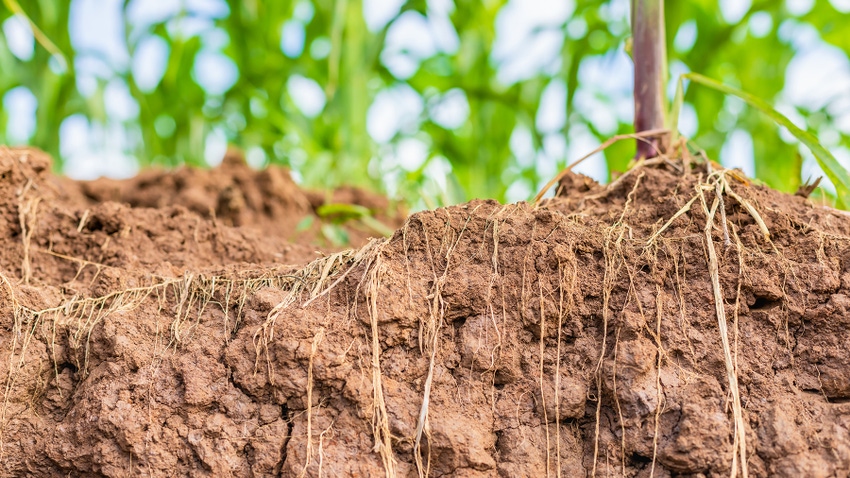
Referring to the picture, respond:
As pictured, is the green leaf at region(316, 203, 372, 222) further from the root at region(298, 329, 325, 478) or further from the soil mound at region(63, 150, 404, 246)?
the root at region(298, 329, 325, 478)

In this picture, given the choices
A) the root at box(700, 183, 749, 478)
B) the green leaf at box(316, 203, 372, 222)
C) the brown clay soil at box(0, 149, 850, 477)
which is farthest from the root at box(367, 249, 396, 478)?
the green leaf at box(316, 203, 372, 222)

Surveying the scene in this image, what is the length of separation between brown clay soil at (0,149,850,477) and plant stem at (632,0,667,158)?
38cm

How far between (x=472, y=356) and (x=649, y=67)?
991mm

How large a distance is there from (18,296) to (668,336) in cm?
124

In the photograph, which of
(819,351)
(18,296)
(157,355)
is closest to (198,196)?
(18,296)

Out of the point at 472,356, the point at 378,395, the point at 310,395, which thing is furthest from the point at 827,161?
the point at 310,395

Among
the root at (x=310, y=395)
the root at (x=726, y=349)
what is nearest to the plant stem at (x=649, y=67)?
the root at (x=726, y=349)

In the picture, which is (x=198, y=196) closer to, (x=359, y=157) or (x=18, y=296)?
(x=18, y=296)

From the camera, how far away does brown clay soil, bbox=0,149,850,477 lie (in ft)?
3.87

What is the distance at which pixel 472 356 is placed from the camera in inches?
49.3

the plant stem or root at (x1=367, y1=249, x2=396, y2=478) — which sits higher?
the plant stem

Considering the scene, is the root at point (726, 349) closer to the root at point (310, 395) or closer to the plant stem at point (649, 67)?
the plant stem at point (649, 67)

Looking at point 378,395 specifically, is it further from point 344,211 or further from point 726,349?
point 344,211

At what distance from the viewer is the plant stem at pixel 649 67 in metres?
1.79
